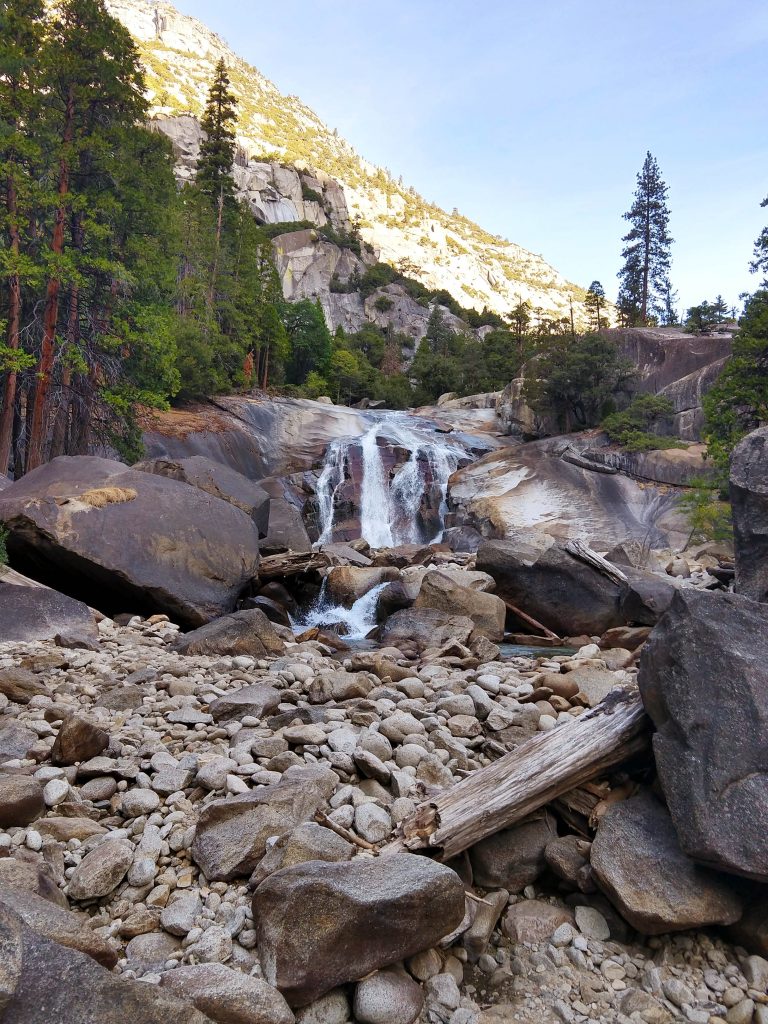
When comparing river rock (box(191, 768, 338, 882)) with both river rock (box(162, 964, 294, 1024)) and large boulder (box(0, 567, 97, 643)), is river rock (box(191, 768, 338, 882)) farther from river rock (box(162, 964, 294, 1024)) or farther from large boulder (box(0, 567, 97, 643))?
large boulder (box(0, 567, 97, 643))

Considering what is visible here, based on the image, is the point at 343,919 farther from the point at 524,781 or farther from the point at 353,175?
the point at 353,175

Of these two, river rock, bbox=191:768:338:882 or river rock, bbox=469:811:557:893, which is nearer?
river rock, bbox=191:768:338:882

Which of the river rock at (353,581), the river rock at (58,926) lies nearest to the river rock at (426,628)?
the river rock at (353,581)

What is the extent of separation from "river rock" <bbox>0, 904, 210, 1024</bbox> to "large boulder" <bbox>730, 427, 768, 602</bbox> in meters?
6.60

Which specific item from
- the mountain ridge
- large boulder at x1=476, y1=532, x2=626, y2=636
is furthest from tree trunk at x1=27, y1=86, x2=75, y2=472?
the mountain ridge

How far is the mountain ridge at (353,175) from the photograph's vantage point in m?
98.7

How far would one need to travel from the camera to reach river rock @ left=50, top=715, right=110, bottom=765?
457 cm

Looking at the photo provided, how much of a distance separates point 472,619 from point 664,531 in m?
11.6

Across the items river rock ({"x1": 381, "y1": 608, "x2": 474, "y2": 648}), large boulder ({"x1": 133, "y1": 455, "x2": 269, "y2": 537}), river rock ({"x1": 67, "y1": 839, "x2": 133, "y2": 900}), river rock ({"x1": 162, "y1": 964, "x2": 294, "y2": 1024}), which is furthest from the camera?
large boulder ({"x1": 133, "y1": 455, "x2": 269, "y2": 537})

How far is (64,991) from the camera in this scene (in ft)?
6.88

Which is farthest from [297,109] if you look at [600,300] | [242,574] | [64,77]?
[242,574]

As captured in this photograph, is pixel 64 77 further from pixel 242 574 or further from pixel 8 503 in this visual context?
pixel 242 574

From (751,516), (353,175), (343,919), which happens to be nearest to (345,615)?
(751,516)

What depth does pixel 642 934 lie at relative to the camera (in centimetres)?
338
